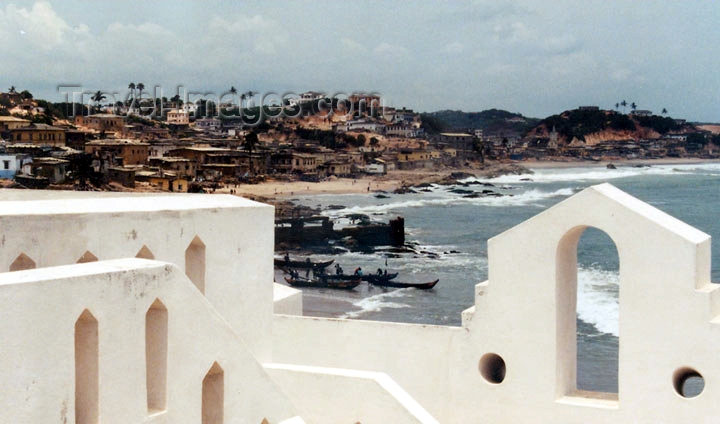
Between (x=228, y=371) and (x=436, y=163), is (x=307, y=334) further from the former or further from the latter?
(x=436, y=163)

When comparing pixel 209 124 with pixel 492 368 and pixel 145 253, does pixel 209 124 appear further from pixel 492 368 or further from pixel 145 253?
pixel 145 253

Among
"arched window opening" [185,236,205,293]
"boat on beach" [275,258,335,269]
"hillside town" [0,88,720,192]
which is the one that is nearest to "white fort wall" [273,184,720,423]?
"arched window opening" [185,236,205,293]

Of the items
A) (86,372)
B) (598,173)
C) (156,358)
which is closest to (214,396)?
(156,358)

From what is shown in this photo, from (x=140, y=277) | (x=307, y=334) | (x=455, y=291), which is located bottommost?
(x=455, y=291)

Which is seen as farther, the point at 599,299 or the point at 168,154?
the point at 168,154

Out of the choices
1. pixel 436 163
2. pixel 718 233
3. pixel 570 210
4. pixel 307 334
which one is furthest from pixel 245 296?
pixel 436 163

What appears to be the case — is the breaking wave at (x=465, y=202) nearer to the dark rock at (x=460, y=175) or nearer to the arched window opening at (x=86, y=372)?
the dark rock at (x=460, y=175)

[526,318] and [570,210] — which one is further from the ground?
[570,210]
